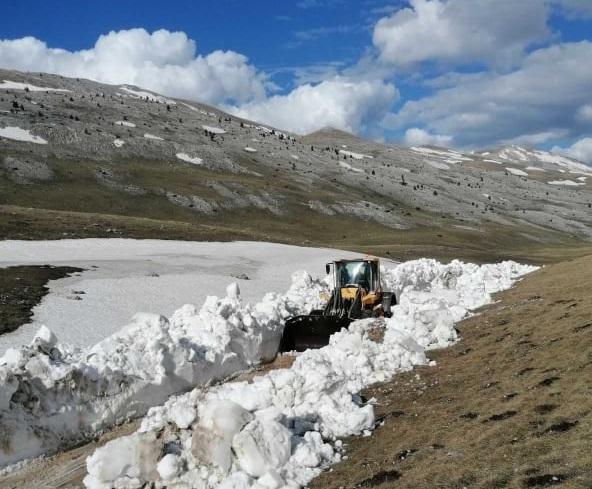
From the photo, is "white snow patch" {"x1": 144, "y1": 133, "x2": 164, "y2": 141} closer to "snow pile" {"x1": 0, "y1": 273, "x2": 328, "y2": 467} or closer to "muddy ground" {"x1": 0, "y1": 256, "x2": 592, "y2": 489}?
"snow pile" {"x1": 0, "y1": 273, "x2": 328, "y2": 467}

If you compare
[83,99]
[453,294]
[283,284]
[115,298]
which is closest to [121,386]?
[115,298]

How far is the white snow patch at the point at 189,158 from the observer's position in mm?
118719

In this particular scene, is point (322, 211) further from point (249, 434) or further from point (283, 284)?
point (249, 434)

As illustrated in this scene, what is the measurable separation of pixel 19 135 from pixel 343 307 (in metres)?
99.2

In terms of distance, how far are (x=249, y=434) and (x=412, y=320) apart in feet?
36.4

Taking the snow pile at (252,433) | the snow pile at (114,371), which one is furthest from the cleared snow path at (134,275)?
the snow pile at (252,433)

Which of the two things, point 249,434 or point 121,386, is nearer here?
point 249,434

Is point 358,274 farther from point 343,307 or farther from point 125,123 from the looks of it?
point 125,123

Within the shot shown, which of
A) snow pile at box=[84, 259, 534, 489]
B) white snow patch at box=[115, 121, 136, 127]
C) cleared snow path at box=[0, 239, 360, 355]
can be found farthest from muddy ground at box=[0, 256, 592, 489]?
white snow patch at box=[115, 121, 136, 127]

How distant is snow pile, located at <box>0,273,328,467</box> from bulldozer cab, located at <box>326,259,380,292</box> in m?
6.39

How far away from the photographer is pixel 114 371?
542 inches

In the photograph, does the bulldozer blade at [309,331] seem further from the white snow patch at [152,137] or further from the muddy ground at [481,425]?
the white snow patch at [152,137]

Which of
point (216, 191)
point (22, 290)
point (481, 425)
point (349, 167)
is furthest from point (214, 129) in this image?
point (481, 425)

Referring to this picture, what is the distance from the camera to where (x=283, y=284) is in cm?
3569
